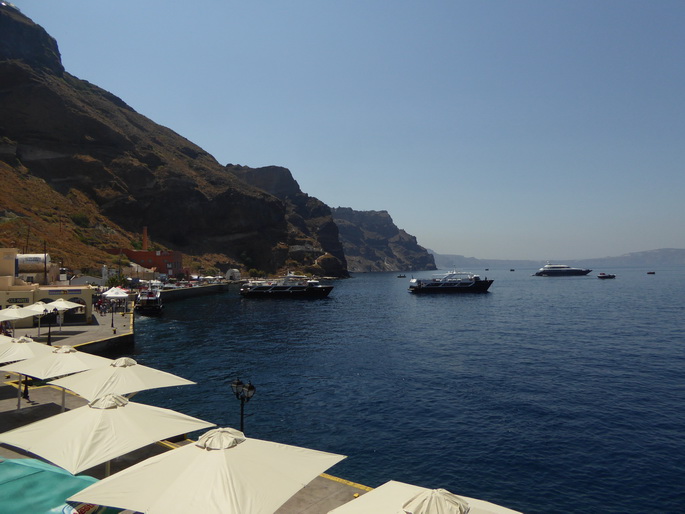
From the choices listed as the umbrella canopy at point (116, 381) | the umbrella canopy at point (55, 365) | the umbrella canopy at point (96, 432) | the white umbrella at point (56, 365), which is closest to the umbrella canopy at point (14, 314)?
the white umbrella at point (56, 365)

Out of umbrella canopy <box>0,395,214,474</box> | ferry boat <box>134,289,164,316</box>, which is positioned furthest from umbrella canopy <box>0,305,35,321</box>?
ferry boat <box>134,289,164,316</box>

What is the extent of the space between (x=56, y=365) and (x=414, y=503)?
14.0 metres

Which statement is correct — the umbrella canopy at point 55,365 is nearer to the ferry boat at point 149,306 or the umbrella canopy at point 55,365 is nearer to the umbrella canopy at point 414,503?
the umbrella canopy at point 414,503

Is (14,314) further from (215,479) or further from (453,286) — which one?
(453,286)

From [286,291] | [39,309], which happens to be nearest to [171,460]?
[39,309]

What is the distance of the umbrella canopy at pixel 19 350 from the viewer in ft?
51.7

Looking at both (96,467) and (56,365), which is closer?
(96,467)

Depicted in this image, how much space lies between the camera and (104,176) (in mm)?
139500

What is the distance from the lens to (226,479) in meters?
6.12

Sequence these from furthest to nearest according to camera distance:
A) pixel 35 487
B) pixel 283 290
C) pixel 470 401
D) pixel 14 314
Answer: pixel 283 290 → pixel 14 314 → pixel 470 401 → pixel 35 487

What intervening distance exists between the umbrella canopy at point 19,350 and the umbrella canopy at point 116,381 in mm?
5186

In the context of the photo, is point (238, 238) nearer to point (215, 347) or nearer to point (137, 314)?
point (137, 314)

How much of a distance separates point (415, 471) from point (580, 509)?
5220 millimetres

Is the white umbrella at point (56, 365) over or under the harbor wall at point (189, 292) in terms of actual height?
over
